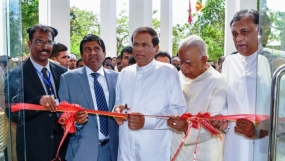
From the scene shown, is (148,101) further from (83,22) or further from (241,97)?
(83,22)

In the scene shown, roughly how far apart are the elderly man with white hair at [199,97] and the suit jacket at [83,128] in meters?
0.70

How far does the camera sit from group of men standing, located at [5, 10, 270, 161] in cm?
340

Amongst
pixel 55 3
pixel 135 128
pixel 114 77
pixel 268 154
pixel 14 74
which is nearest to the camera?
pixel 268 154

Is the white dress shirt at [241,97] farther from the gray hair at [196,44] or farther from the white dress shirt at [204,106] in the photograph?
the gray hair at [196,44]

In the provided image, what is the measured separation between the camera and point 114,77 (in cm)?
388

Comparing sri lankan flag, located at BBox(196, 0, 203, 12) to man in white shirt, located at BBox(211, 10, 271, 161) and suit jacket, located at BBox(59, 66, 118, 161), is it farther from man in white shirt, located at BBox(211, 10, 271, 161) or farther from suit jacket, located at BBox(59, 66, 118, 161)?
suit jacket, located at BBox(59, 66, 118, 161)

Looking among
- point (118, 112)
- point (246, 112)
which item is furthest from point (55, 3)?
point (246, 112)

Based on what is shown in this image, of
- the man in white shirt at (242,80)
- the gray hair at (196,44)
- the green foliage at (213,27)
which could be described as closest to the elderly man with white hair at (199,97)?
the gray hair at (196,44)

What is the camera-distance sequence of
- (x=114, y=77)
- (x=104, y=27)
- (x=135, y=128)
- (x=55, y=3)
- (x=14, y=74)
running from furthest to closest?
(x=104, y=27) < (x=55, y=3) < (x=114, y=77) < (x=135, y=128) < (x=14, y=74)

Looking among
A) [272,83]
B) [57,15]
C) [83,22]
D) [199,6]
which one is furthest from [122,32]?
[272,83]

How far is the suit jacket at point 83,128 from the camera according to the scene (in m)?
3.46

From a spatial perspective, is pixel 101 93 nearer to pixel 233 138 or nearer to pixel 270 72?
pixel 233 138

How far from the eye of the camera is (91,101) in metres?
3.56

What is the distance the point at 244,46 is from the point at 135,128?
135 centimetres
